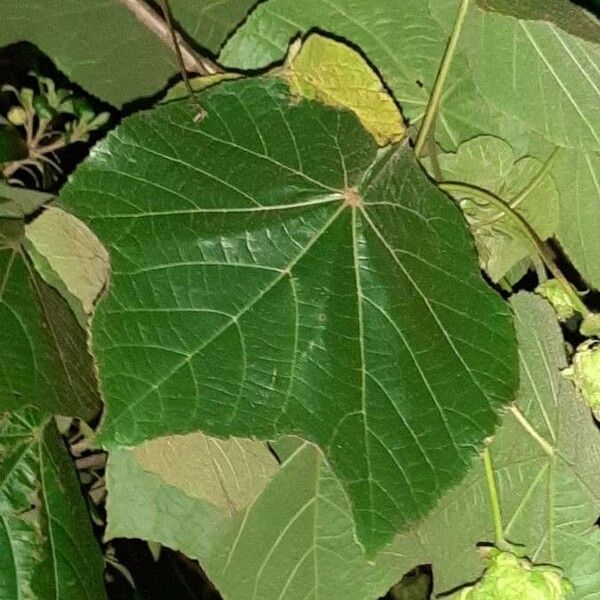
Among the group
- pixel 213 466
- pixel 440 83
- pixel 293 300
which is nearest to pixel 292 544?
pixel 213 466

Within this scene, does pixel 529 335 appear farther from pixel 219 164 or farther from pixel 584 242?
pixel 219 164

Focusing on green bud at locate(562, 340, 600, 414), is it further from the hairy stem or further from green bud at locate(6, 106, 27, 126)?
green bud at locate(6, 106, 27, 126)

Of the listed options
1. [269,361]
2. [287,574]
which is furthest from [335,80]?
[287,574]

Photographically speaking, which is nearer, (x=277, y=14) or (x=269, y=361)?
(x=269, y=361)

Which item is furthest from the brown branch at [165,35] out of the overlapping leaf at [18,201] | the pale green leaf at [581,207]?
the pale green leaf at [581,207]

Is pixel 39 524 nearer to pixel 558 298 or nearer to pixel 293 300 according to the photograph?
pixel 293 300

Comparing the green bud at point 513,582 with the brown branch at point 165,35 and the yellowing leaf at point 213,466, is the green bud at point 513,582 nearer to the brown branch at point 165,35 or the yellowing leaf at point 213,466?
the yellowing leaf at point 213,466
